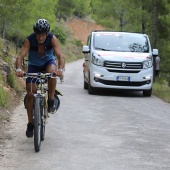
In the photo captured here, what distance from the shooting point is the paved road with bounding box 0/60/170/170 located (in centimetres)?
605

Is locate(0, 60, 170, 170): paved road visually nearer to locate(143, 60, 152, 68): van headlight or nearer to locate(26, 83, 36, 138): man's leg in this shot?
locate(26, 83, 36, 138): man's leg

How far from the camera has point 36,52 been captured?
7035 mm

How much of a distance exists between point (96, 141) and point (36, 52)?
5.58ft

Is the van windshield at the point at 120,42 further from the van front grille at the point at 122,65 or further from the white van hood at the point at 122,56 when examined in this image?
the van front grille at the point at 122,65

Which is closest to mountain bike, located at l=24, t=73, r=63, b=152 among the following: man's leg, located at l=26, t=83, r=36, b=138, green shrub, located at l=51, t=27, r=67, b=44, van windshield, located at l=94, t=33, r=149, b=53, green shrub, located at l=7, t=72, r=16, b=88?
man's leg, located at l=26, t=83, r=36, b=138

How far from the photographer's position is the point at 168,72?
74.4 ft

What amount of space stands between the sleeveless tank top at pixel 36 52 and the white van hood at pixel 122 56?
7258mm

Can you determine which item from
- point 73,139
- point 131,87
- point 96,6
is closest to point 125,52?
point 131,87

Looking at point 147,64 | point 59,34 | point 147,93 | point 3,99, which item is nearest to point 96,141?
point 3,99

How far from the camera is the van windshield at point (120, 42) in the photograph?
15.0 meters

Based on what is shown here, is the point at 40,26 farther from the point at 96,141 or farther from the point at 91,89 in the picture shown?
the point at 91,89

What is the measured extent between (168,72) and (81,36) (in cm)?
6428

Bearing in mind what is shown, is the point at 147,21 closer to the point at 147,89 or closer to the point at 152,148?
the point at 147,89

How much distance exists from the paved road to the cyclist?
2.28ft
